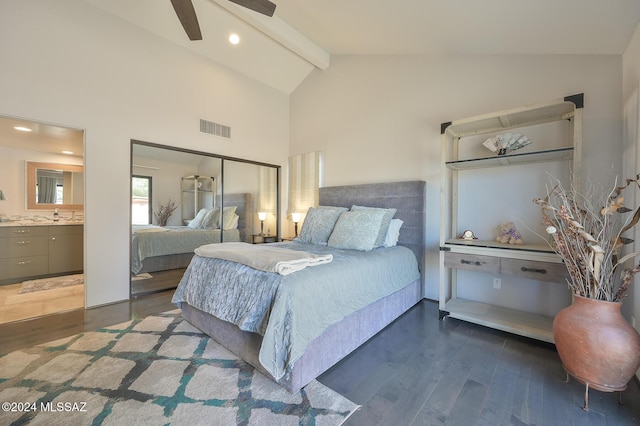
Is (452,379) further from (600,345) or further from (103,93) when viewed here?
(103,93)

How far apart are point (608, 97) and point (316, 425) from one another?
11.0 feet

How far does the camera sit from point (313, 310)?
67.4 inches

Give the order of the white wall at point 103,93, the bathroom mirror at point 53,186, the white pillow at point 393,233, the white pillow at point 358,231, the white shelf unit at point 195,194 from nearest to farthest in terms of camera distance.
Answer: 1. the white wall at point 103,93
2. the white pillow at point 358,231
3. the white pillow at point 393,233
4. the white shelf unit at point 195,194
5. the bathroom mirror at point 53,186

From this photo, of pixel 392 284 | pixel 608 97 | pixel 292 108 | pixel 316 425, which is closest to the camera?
pixel 316 425

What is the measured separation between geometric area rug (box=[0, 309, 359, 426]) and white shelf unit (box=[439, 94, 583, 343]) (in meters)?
1.74

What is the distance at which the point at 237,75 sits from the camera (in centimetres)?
436

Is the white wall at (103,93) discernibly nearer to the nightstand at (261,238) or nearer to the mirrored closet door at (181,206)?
the mirrored closet door at (181,206)

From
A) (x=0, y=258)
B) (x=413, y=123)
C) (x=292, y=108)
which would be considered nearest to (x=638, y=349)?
(x=413, y=123)

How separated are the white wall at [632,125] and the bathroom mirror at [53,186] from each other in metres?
6.27

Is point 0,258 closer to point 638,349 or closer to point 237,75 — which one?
point 237,75

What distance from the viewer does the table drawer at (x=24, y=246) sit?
3766mm

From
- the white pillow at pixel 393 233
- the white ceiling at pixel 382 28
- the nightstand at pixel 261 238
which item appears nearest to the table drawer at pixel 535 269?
the white pillow at pixel 393 233

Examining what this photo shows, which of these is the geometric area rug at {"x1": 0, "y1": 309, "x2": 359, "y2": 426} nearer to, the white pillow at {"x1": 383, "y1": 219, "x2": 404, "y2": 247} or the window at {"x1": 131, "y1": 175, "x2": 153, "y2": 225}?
the window at {"x1": 131, "y1": 175, "x2": 153, "y2": 225}

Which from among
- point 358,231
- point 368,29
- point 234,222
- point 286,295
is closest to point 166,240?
point 234,222
